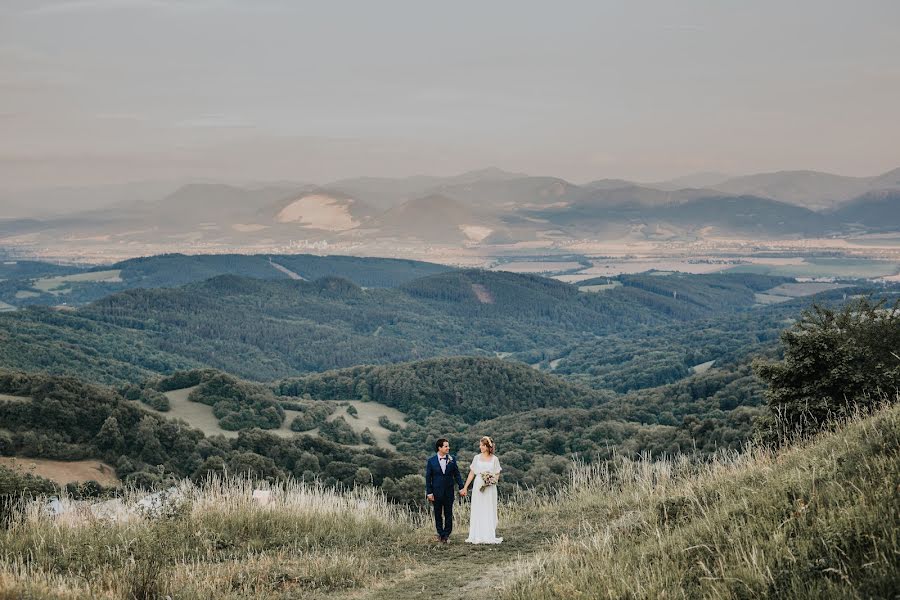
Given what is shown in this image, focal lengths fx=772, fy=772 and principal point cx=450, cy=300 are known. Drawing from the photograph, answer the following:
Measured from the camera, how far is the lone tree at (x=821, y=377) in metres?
18.6

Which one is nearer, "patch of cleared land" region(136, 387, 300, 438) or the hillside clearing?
the hillside clearing

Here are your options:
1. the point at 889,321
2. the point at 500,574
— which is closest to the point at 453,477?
the point at 500,574

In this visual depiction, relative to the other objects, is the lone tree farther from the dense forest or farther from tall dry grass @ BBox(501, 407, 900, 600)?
tall dry grass @ BBox(501, 407, 900, 600)

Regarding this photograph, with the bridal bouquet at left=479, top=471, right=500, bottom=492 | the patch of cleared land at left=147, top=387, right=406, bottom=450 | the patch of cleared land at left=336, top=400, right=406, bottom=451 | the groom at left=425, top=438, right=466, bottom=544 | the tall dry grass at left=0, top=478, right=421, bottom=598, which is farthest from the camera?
the patch of cleared land at left=336, top=400, right=406, bottom=451

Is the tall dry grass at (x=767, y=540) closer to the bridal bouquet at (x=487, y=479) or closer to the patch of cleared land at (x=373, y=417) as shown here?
the bridal bouquet at (x=487, y=479)

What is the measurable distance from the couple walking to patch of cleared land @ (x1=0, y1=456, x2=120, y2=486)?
35.8m

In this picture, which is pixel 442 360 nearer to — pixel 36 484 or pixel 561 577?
pixel 36 484

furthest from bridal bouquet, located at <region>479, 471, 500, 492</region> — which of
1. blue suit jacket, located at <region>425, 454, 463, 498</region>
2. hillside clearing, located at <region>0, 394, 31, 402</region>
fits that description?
hillside clearing, located at <region>0, 394, 31, 402</region>

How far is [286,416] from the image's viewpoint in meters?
104

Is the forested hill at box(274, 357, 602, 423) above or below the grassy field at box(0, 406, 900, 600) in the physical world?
below

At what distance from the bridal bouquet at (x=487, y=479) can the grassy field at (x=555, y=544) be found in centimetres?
117

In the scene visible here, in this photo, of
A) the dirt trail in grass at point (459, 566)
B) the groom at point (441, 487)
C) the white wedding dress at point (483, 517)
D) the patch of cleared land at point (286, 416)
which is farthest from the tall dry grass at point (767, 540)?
the patch of cleared land at point (286, 416)

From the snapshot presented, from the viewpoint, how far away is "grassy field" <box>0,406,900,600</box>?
7.71 meters

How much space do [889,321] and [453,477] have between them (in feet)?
49.9
